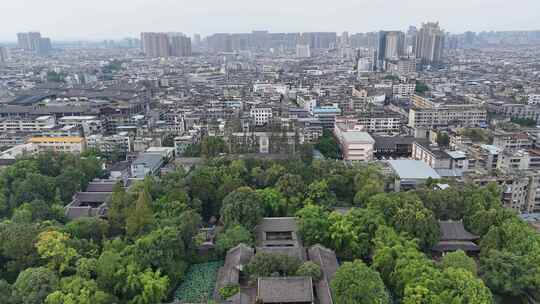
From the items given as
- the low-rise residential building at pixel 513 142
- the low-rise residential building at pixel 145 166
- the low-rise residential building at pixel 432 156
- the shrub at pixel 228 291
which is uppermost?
the low-rise residential building at pixel 513 142

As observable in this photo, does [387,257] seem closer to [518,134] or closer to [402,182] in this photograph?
[402,182]

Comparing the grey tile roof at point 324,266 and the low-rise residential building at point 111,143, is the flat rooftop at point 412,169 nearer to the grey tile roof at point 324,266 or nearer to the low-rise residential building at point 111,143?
the grey tile roof at point 324,266

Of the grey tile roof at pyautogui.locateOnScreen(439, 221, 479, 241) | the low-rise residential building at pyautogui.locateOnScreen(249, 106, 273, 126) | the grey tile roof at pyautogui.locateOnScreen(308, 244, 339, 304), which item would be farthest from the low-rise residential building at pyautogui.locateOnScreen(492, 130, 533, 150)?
the low-rise residential building at pyautogui.locateOnScreen(249, 106, 273, 126)

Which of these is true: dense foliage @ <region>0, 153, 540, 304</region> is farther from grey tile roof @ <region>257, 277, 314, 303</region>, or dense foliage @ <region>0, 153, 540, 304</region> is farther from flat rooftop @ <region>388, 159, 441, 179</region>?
flat rooftop @ <region>388, 159, 441, 179</region>

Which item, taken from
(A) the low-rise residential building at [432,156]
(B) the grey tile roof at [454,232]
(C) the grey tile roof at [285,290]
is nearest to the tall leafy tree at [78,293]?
(C) the grey tile roof at [285,290]

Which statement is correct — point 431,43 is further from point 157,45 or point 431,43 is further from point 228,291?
point 228,291
